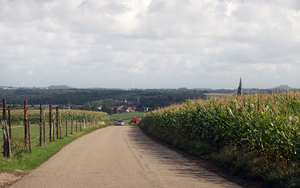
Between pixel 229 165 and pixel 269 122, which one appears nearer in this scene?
pixel 269 122

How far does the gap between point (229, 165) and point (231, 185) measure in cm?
218

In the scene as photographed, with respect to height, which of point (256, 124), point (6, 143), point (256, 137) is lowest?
point (6, 143)

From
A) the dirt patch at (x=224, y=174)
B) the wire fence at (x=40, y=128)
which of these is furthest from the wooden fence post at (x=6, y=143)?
the dirt patch at (x=224, y=174)

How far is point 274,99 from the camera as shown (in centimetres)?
1157

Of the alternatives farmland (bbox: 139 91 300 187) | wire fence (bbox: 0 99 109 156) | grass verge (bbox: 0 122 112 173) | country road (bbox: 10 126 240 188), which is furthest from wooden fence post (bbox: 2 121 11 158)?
farmland (bbox: 139 91 300 187)

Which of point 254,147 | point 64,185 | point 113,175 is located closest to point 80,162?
point 113,175

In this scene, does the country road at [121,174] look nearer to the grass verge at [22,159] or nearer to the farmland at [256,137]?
the grass verge at [22,159]

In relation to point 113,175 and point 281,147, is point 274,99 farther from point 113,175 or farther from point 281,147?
point 113,175

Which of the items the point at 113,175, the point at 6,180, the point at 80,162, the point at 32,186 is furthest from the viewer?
the point at 80,162

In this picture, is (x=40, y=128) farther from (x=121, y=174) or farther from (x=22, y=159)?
(x=121, y=174)

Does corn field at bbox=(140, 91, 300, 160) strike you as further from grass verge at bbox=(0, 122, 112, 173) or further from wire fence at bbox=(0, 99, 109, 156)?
wire fence at bbox=(0, 99, 109, 156)

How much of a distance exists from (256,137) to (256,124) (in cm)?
46

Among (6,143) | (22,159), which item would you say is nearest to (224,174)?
(22,159)

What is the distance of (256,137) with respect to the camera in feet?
30.9
